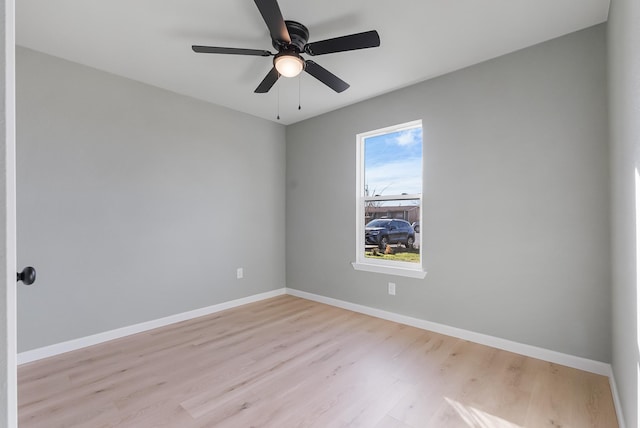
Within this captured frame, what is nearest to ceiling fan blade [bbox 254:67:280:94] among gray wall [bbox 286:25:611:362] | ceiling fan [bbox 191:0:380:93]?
ceiling fan [bbox 191:0:380:93]

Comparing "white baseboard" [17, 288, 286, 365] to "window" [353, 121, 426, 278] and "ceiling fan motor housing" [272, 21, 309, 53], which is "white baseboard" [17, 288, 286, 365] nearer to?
"window" [353, 121, 426, 278]

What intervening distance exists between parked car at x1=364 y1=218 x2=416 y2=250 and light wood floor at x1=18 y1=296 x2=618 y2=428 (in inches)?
37.5

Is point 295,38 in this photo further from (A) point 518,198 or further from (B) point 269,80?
(A) point 518,198

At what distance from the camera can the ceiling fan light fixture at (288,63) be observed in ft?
6.73

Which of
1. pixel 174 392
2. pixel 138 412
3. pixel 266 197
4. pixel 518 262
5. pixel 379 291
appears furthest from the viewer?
pixel 266 197

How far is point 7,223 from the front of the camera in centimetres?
64

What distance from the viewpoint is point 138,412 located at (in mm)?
1775

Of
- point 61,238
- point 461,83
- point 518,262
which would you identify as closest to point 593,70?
point 461,83

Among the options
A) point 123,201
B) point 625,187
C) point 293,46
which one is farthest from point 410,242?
point 123,201

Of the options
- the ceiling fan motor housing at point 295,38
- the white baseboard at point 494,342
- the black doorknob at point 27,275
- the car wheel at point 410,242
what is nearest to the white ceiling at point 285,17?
the ceiling fan motor housing at point 295,38

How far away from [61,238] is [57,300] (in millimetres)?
520

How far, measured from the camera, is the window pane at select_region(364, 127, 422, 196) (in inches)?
126

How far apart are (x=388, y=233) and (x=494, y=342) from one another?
1.43 m

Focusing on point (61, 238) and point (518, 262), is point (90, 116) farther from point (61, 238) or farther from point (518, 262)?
point (518, 262)
